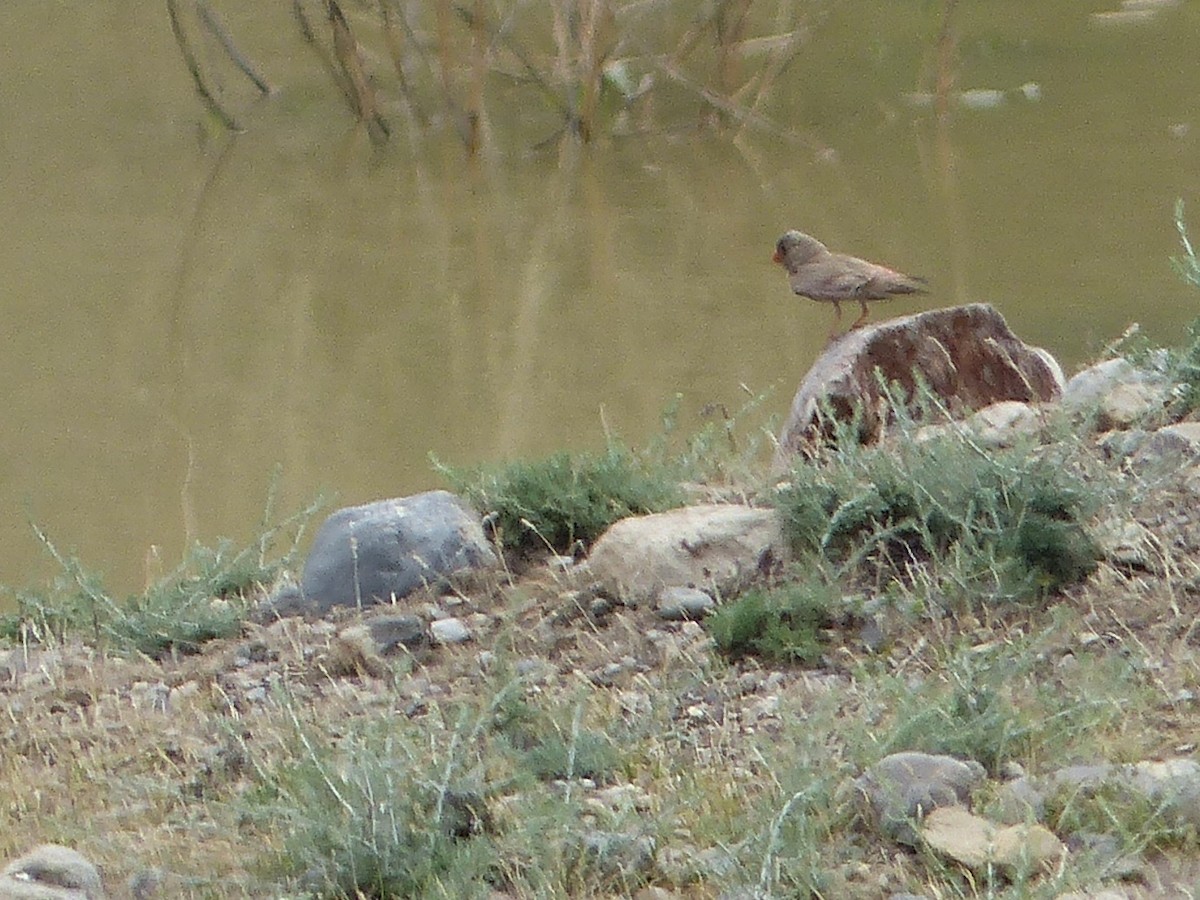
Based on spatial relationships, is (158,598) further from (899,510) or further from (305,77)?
(305,77)

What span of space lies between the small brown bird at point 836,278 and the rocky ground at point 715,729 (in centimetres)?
94

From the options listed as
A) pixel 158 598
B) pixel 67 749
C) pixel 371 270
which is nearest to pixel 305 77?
pixel 371 270

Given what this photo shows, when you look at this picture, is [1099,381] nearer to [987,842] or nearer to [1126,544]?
[1126,544]

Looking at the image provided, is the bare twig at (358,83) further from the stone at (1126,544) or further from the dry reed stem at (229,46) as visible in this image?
the stone at (1126,544)

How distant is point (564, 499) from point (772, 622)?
0.83m

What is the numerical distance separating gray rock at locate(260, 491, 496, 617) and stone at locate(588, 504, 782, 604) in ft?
1.14

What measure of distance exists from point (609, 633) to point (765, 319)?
388 cm

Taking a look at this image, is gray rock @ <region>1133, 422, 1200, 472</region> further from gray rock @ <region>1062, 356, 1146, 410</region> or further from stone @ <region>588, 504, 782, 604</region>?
stone @ <region>588, 504, 782, 604</region>

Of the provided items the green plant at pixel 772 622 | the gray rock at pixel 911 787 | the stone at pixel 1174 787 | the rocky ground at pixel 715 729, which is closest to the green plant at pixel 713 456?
the rocky ground at pixel 715 729

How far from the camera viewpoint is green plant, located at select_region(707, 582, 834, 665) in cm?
320

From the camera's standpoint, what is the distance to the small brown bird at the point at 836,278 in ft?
15.5

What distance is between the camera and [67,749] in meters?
3.13

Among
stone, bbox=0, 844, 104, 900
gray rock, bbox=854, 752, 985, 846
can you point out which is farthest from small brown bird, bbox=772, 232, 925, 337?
stone, bbox=0, 844, 104, 900

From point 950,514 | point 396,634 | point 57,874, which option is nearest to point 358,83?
point 396,634
